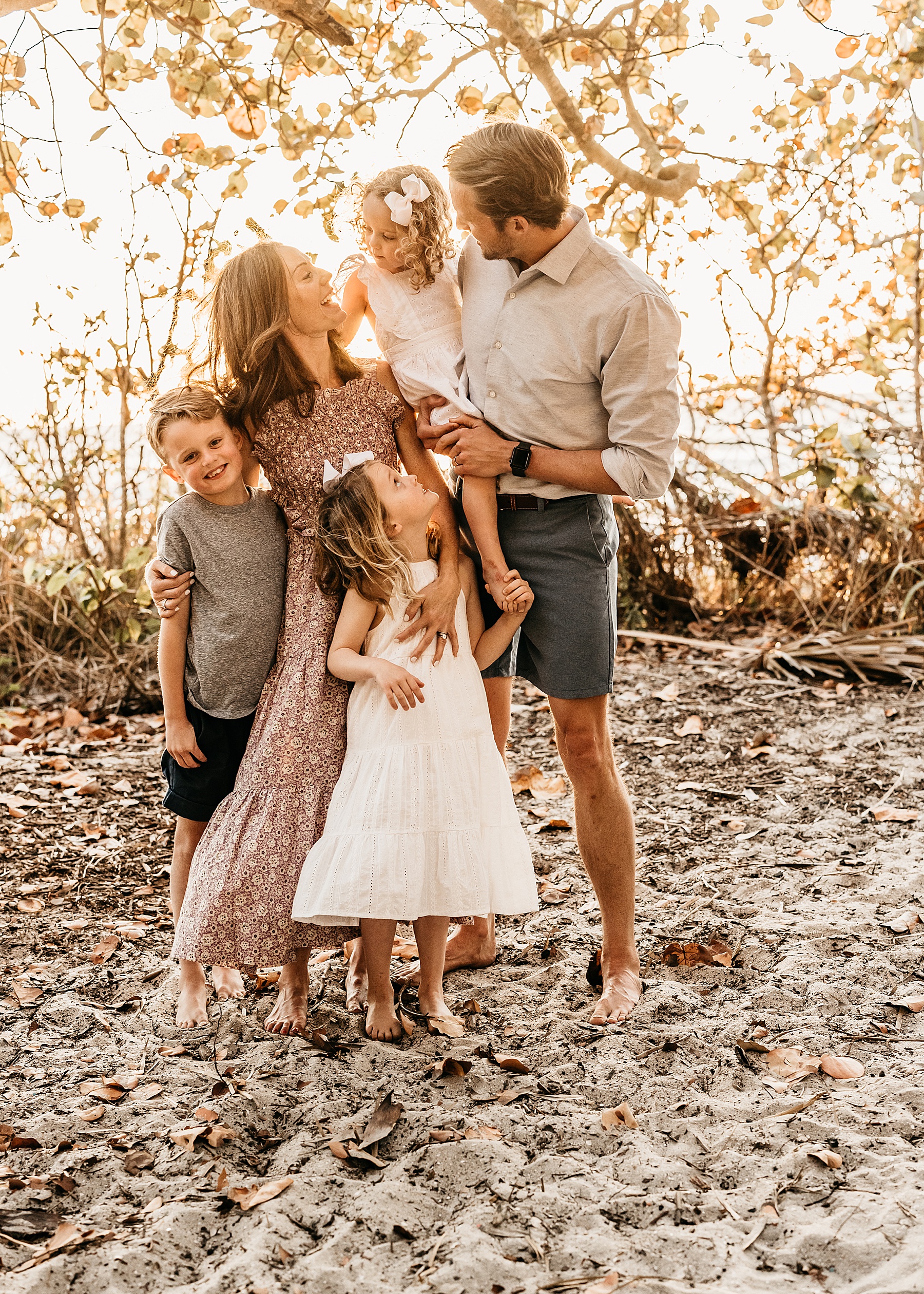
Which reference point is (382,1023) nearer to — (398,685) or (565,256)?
(398,685)

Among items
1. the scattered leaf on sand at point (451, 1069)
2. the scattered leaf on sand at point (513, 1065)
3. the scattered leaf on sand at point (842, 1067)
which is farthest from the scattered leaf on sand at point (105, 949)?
the scattered leaf on sand at point (842, 1067)

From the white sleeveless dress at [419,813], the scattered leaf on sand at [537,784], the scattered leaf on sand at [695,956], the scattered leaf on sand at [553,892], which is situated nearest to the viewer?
the white sleeveless dress at [419,813]

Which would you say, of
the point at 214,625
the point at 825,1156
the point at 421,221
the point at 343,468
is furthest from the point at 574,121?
the point at 825,1156

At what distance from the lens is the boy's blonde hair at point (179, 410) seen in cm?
265

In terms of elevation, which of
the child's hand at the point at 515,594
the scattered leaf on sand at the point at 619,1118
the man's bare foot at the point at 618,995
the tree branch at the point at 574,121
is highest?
the tree branch at the point at 574,121

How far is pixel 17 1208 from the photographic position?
2.04 m

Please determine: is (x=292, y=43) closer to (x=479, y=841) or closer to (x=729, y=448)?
(x=479, y=841)

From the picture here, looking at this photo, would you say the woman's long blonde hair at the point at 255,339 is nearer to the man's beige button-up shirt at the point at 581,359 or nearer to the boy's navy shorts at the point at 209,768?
the man's beige button-up shirt at the point at 581,359

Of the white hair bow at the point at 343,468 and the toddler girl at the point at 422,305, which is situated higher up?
the toddler girl at the point at 422,305

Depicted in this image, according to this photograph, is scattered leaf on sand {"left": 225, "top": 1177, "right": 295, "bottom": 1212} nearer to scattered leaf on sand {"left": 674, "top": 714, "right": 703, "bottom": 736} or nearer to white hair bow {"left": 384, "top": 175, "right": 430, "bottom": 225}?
white hair bow {"left": 384, "top": 175, "right": 430, "bottom": 225}

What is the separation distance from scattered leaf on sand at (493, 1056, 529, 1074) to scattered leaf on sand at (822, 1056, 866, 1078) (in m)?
0.67

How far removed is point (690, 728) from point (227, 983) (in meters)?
2.91

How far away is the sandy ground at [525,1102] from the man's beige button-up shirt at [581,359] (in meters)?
1.34

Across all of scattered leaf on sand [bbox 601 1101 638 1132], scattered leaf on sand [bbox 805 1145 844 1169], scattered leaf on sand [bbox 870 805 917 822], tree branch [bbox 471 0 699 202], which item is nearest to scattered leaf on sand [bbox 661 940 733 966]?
scattered leaf on sand [bbox 601 1101 638 1132]
